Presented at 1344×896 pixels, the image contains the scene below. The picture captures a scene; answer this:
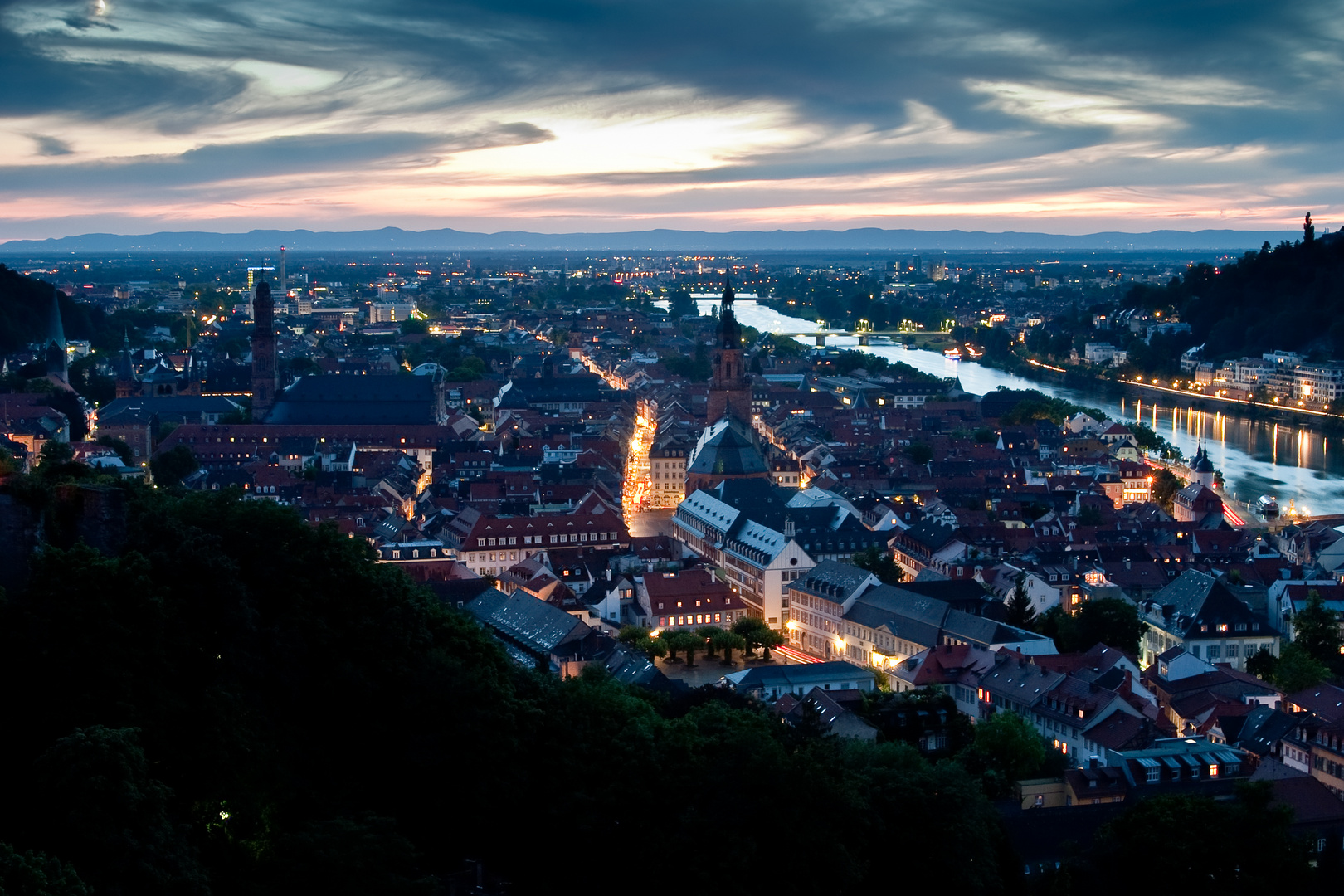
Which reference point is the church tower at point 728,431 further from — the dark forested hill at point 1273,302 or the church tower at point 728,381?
the dark forested hill at point 1273,302

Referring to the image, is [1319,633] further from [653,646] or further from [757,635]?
[653,646]

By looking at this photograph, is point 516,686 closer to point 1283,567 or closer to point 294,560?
point 294,560

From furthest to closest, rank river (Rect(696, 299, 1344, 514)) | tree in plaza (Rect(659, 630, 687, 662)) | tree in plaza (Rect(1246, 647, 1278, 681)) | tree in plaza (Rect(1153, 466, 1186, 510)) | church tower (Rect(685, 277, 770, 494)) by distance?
1. river (Rect(696, 299, 1344, 514))
2. tree in plaza (Rect(1153, 466, 1186, 510))
3. church tower (Rect(685, 277, 770, 494))
4. tree in plaza (Rect(659, 630, 687, 662))
5. tree in plaza (Rect(1246, 647, 1278, 681))

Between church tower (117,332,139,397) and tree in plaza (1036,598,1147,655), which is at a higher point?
church tower (117,332,139,397)

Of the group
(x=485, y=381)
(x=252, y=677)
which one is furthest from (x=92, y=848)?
(x=485, y=381)

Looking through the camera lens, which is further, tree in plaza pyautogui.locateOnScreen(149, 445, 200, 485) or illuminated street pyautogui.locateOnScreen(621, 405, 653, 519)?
illuminated street pyautogui.locateOnScreen(621, 405, 653, 519)

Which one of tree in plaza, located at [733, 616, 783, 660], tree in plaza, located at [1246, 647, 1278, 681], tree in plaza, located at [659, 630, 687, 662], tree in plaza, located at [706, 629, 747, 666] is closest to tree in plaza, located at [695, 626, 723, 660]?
tree in plaza, located at [706, 629, 747, 666]

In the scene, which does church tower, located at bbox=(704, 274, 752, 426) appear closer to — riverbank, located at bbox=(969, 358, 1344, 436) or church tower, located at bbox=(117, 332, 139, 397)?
church tower, located at bbox=(117, 332, 139, 397)
